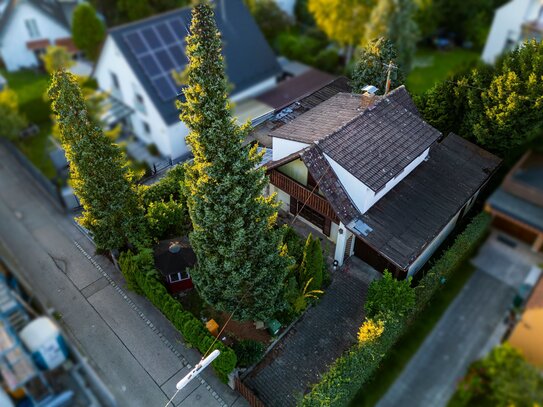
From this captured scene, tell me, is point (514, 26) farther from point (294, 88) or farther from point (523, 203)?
point (523, 203)

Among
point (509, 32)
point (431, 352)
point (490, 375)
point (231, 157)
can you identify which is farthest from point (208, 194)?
point (509, 32)

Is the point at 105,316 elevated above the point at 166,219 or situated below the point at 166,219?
below

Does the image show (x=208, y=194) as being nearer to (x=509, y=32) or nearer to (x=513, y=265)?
(x=513, y=265)

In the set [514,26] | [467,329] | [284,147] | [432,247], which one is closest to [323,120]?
[284,147]

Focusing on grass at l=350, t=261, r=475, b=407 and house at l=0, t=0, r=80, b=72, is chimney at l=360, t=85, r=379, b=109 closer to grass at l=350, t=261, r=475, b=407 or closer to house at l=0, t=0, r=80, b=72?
grass at l=350, t=261, r=475, b=407

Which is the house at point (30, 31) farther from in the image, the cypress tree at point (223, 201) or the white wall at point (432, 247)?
the white wall at point (432, 247)

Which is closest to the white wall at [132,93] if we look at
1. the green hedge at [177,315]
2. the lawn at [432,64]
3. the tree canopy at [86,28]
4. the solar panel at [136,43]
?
the solar panel at [136,43]
